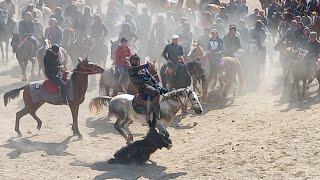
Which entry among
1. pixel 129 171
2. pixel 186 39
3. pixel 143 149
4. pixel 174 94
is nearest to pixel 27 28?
pixel 186 39

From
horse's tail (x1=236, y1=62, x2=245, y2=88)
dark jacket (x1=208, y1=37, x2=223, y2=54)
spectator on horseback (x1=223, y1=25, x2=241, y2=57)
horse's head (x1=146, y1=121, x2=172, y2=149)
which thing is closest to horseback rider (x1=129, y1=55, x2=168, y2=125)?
horse's head (x1=146, y1=121, x2=172, y2=149)

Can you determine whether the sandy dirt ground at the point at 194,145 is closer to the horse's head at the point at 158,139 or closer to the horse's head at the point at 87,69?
the horse's head at the point at 158,139

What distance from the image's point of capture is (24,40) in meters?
23.0

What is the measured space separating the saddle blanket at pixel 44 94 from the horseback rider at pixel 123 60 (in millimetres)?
2807

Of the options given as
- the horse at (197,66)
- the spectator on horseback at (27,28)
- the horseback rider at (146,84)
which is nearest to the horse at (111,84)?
the horse at (197,66)

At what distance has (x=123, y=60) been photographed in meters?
18.9

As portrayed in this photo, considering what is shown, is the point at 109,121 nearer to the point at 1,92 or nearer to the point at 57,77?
the point at 57,77

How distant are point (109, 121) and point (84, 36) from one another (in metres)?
6.29

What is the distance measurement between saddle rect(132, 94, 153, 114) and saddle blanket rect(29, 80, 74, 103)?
2.16 metres

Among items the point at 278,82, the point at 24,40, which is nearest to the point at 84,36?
the point at 24,40

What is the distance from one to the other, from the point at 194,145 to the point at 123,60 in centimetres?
445

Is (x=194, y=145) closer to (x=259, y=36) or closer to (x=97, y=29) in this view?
(x=259, y=36)

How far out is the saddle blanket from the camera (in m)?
16.3

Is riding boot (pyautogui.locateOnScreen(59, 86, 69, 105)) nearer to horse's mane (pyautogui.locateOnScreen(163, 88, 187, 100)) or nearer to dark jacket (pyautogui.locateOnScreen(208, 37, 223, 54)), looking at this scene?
horse's mane (pyautogui.locateOnScreen(163, 88, 187, 100))
